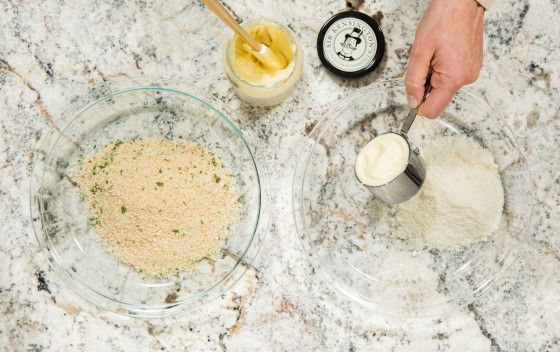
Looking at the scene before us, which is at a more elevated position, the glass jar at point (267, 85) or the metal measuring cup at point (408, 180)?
the glass jar at point (267, 85)

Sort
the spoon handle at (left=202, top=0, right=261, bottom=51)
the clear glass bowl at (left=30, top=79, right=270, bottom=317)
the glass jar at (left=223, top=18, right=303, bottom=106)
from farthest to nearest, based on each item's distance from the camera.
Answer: the clear glass bowl at (left=30, top=79, right=270, bottom=317), the glass jar at (left=223, top=18, right=303, bottom=106), the spoon handle at (left=202, top=0, right=261, bottom=51)

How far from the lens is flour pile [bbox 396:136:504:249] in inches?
40.5

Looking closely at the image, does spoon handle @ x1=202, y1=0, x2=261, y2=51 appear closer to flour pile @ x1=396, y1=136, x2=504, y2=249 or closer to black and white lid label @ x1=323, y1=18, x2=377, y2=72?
black and white lid label @ x1=323, y1=18, x2=377, y2=72

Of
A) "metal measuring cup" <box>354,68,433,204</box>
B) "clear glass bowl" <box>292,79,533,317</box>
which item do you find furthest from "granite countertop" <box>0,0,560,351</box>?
"metal measuring cup" <box>354,68,433,204</box>

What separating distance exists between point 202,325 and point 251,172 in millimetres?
420

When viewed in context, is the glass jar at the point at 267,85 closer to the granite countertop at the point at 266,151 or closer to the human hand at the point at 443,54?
the granite countertop at the point at 266,151

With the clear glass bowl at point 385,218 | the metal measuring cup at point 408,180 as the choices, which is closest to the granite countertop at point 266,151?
the clear glass bowl at point 385,218

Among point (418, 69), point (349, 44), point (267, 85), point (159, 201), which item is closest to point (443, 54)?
point (418, 69)

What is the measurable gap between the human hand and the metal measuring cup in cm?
3

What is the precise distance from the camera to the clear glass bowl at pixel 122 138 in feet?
3.72

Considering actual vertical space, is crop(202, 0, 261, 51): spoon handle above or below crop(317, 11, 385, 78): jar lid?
above

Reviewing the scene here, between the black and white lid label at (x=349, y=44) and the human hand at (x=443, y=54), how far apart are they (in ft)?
0.59

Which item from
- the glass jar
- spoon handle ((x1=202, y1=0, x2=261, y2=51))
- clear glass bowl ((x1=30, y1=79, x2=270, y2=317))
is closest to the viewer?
spoon handle ((x1=202, y1=0, x2=261, y2=51))

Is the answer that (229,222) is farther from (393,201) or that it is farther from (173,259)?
(393,201)
